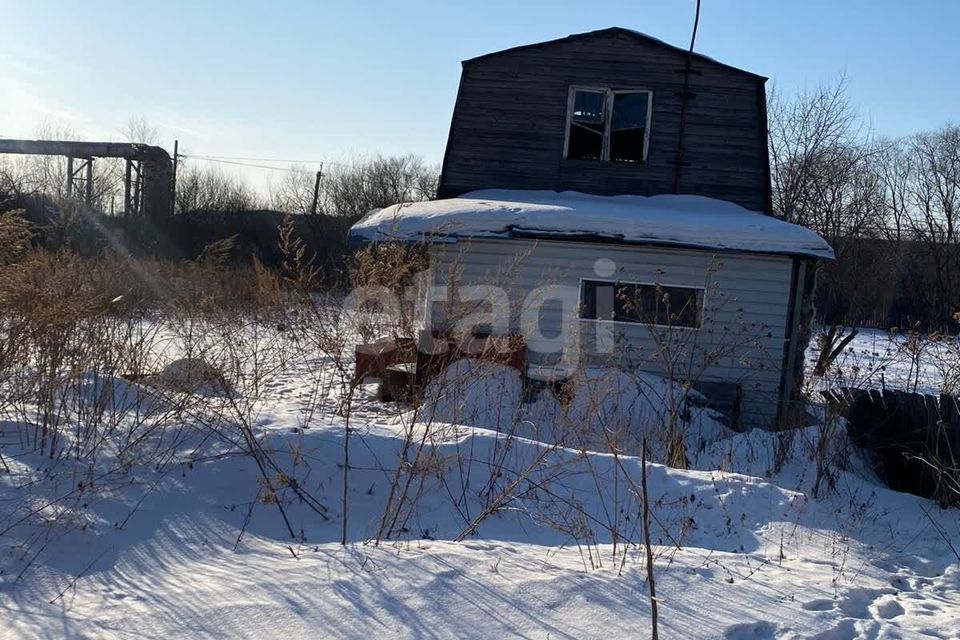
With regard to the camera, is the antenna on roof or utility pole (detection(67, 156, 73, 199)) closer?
the antenna on roof

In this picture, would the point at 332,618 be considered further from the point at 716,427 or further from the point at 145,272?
the point at 145,272

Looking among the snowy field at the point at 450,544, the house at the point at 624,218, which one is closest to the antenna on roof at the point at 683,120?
the house at the point at 624,218

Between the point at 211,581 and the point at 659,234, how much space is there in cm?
824

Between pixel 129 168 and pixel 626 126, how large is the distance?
20.9 metres

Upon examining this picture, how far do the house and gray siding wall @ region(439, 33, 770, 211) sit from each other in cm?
2

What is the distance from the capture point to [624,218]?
11047mm

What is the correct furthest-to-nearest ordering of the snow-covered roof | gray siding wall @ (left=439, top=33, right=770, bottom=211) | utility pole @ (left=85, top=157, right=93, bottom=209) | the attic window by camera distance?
utility pole @ (left=85, top=157, right=93, bottom=209) < the attic window < gray siding wall @ (left=439, top=33, right=770, bottom=211) < the snow-covered roof

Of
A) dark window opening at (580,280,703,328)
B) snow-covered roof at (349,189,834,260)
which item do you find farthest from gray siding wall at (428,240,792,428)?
snow-covered roof at (349,189,834,260)

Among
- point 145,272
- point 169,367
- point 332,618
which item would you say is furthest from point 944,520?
point 145,272

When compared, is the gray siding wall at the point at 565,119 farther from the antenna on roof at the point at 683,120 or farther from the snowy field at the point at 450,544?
the snowy field at the point at 450,544

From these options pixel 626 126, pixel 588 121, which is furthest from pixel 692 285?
pixel 588 121

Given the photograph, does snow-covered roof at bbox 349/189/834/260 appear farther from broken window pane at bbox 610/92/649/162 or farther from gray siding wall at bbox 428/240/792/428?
broken window pane at bbox 610/92/649/162

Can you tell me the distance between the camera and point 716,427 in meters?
10.1

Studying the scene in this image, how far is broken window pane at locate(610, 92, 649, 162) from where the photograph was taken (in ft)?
45.1
